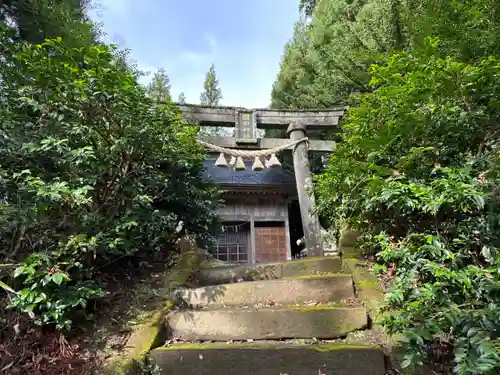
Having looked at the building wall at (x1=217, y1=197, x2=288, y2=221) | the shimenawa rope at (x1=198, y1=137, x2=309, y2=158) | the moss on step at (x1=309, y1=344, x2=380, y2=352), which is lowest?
the moss on step at (x1=309, y1=344, x2=380, y2=352)

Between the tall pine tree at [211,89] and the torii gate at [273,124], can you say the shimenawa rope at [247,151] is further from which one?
the tall pine tree at [211,89]

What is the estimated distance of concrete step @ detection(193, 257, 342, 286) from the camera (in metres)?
3.48

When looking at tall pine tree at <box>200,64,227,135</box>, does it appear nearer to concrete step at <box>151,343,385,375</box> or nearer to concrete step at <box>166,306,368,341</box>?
concrete step at <box>166,306,368,341</box>

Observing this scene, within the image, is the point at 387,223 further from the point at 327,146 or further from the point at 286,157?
the point at 286,157

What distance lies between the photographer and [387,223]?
9.42ft

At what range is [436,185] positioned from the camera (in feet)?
7.07

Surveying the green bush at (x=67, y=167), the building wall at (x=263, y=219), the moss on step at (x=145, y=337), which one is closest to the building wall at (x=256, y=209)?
the building wall at (x=263, y=219)

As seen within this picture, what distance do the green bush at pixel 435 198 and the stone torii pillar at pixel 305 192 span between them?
3.19 metres

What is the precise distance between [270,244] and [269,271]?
5.32 m

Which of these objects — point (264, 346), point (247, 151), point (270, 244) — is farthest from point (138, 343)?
point (270, 244)

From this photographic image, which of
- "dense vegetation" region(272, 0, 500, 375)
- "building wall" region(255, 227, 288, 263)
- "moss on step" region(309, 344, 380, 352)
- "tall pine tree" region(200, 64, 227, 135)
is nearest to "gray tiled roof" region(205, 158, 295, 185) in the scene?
"building wall" region(255, 227, 288, 263)

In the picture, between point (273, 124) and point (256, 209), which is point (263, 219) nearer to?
point (256, 209)

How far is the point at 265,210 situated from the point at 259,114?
2.76 metres

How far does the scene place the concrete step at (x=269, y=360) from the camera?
2.08 meters
